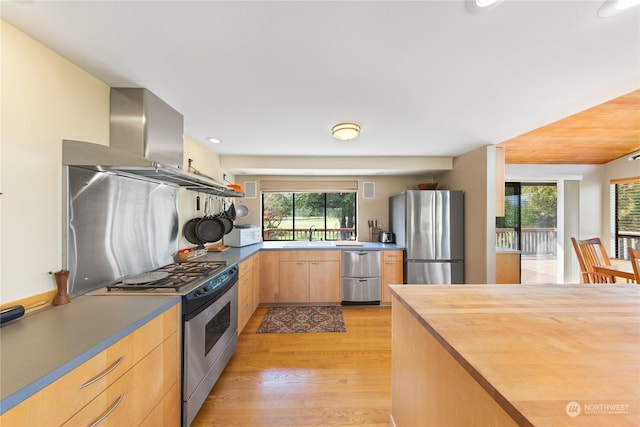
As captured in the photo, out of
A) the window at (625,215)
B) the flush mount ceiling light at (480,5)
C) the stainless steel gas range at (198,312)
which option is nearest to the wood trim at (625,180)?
the window at (625,215)

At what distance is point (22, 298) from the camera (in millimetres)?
1169

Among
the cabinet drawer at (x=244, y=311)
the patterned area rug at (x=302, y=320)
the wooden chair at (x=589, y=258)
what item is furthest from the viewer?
the wooden chair at (x=589, y=258)

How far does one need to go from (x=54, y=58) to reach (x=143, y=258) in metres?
1.39

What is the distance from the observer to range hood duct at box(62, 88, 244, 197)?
4.50ft

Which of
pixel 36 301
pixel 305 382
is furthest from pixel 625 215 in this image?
pixel 36 301

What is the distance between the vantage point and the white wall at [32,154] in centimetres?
112

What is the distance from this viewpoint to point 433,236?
11.3 ft

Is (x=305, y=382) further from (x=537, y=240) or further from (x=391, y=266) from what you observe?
(x=537, y=240)

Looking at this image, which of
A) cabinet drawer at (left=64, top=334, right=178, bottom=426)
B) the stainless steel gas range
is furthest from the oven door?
cabinet drawer at (left=64, top=334, right=178, bottom=426)

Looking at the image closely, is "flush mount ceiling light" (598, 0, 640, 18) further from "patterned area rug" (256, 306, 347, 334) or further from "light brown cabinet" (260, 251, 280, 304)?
"light brown cabinet" (260, 251, 280, 304)

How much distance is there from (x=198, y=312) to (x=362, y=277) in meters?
2.48

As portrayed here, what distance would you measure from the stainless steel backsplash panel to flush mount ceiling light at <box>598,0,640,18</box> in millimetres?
2784

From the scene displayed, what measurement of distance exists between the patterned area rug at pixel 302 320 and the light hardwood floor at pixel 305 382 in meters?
0.12

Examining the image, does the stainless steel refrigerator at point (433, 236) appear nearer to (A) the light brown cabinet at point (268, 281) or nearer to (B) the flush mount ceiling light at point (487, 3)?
(A) the light brown cabinet at point (268, 281)
